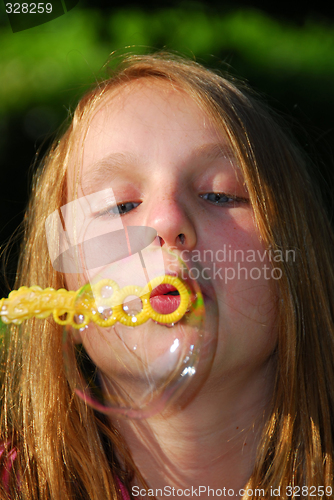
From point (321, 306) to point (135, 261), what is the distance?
1.57 ft

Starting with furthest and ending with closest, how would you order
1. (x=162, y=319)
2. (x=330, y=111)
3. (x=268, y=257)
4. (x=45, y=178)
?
(x=330, y=111), (x=45, y=178), (x=268, y=257), (x=162, y=319)

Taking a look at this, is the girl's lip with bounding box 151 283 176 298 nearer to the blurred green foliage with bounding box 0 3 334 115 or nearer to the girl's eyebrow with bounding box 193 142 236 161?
the girl's eyebrow with bounding box 193 142 236 161

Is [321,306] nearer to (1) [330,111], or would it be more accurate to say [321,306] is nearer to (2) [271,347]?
(2) [271,347]

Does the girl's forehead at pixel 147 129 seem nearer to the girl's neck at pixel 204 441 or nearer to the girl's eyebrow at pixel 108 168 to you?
the girl's eyebrow at pixel 108 168

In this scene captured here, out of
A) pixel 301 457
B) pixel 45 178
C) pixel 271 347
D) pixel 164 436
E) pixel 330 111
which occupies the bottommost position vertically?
pixel 301 457

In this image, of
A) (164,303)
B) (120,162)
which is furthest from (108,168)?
(164,303)

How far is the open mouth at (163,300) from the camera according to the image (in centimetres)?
91

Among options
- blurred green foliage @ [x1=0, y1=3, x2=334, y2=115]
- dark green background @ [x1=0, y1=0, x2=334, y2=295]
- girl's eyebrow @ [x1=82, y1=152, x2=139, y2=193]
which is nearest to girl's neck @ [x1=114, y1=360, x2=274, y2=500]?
girl's eyebrow @ [x1=82, y1=152, x2=139, y2=193]

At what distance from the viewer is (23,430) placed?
118cm

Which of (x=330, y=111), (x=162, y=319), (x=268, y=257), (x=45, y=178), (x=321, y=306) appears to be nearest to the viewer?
(x=162, y=319)

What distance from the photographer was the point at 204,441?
3.46 feet

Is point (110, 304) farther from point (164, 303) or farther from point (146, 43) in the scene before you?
point (146, 43)

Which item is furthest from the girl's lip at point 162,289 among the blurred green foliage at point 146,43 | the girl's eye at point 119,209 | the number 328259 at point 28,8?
the number 328259 at point 28,8

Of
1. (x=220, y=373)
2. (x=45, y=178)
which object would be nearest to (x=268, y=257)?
(x=220, y=373)
